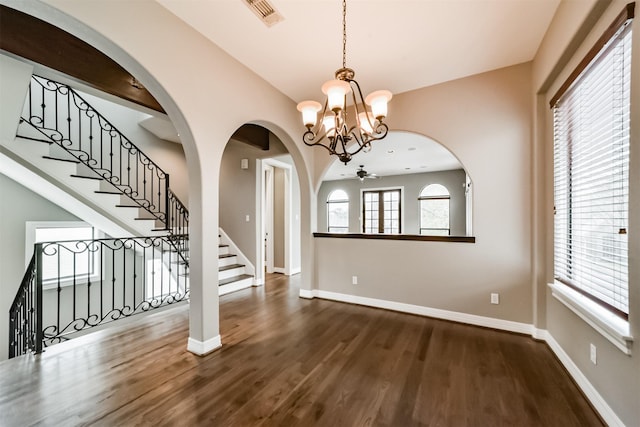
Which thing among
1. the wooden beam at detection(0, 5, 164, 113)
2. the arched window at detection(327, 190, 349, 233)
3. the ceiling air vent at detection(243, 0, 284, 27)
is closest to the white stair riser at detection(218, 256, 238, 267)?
the wooden beam at detection(0, 5, 164, 113)

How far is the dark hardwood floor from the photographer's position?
166 cm

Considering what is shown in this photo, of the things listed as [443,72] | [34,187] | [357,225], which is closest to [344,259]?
[443,72]

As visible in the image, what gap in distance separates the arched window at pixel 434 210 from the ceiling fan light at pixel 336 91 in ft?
22.7

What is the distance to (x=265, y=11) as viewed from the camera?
6.93 feet

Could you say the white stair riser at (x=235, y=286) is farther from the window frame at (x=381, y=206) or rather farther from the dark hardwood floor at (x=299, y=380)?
the window frame at (x=381, y=206)

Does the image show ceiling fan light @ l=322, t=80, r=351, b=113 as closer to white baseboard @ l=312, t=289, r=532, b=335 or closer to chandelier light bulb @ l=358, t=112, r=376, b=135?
chandelier light bulb @ l=358, t=112, r=376, b=135

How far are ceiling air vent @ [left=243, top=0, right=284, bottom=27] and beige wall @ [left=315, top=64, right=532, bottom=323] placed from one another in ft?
6.11

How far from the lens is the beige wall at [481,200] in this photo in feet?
9.23

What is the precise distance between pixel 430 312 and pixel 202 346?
257cm

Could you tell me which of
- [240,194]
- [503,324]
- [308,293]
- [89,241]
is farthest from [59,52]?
[503,324]

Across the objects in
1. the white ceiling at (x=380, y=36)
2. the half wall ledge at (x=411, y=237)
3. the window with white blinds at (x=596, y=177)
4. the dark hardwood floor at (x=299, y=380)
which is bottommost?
the dark hardwood floor at (x=299, y=380)

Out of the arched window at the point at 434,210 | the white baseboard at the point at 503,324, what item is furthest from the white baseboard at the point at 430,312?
the arched window at the point at 434,210

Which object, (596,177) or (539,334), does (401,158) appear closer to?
(539,334)

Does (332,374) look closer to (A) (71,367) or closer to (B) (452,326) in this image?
(B) (452,326)
